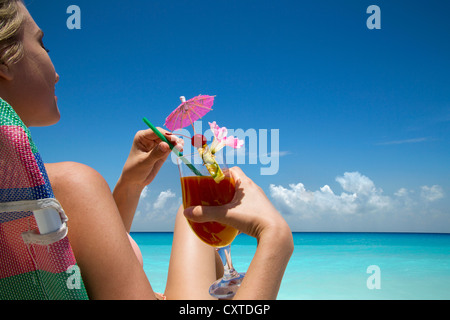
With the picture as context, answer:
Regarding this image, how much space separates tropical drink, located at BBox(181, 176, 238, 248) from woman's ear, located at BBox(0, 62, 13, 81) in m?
0.80

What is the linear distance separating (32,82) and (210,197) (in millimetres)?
856

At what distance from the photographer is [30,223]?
100 centimetres

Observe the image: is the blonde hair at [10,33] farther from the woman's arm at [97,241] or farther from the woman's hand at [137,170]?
the woman's hand at [137,170]

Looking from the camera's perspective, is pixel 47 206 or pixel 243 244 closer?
pixel 47 206

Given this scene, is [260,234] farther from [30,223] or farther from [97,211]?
[30,223]

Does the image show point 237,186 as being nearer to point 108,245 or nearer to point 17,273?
point 108,245

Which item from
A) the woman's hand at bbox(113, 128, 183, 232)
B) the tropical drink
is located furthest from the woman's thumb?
the woman's hand at bbox(113, 128, 183, 232)

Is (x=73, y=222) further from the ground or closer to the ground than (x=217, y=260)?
further from the ground

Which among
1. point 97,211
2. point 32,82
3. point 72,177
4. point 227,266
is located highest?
point 32,82

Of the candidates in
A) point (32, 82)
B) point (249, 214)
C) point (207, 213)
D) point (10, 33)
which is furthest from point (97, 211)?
point (10, 33)

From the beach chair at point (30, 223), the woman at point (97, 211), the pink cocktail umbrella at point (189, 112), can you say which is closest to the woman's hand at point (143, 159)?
the pink cocktail umbrella at point (189, 112)

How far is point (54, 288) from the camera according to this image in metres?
1.05
